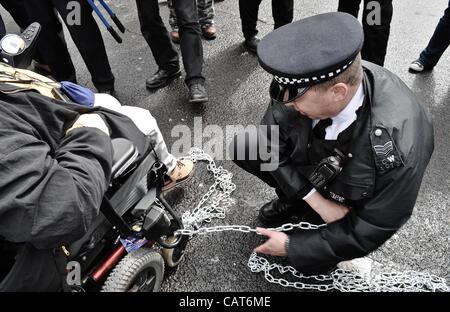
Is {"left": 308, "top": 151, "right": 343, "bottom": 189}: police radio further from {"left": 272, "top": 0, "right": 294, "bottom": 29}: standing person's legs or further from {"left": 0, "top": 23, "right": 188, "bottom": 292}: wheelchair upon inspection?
{"left": 272, "top": 0, "right": 294, "bottom": 29}: standing person's legs

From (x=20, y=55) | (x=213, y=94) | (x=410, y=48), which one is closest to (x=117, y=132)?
(x=20, y=55)

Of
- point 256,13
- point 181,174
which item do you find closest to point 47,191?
point 181,174

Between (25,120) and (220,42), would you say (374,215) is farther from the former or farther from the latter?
(220,42)

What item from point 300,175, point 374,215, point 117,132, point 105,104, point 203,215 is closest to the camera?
point 374,215

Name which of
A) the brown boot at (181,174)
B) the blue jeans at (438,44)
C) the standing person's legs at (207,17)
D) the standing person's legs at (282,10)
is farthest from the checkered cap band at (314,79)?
the standing person's legs at (207,17)

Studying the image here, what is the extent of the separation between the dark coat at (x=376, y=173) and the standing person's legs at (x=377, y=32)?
1.20 metres

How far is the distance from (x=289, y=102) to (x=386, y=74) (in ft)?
1.56

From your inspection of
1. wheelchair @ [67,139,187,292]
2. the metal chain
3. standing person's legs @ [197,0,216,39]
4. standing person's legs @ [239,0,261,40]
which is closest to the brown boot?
the metal chain

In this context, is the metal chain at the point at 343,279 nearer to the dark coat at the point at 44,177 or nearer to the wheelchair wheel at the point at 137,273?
the wheelchair wheel at the point at 137,273

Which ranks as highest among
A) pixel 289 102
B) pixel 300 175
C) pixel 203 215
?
pixel 289 102

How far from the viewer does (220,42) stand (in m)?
3.76

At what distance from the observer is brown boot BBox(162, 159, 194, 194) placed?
2242mm

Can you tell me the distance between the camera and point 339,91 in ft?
Answer: 4.28

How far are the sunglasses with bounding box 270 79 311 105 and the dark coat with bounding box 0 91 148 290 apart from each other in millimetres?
770
